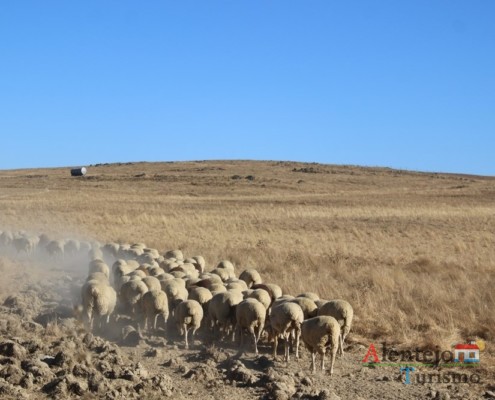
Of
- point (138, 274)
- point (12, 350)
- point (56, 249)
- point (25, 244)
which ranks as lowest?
point (12, 350)

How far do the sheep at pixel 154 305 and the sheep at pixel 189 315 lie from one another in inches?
15.9

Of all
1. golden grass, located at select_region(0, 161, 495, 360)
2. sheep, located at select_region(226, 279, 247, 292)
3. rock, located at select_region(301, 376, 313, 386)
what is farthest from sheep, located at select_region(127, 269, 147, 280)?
rock, located at select_region(301, 376, 313, 386)

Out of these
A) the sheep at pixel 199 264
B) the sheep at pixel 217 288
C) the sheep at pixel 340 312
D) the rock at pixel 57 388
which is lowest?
the rock at pixel 57 388

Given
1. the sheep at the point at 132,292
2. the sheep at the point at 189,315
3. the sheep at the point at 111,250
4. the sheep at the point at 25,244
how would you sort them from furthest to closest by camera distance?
1. the sheep at the point at 25,244
2. the sheep at the point at 111,250
3. the sheep at the point at 132,292
4. the sheep at the point at 189,315

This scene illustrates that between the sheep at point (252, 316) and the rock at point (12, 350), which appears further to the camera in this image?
the sheep at point (252, 316)

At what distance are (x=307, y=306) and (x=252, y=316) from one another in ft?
3.40

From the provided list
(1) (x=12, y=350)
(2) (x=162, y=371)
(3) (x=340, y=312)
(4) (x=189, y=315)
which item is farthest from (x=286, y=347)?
(1) (x=12, y=350)

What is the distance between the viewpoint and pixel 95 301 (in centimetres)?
1061

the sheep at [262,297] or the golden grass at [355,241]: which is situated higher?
the golden grass at [355,241]

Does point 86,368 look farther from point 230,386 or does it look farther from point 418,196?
point 418,196

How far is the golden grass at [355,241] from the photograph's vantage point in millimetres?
12358

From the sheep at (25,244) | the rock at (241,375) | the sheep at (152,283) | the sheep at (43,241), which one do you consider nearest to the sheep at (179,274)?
the sheep at (152,283)

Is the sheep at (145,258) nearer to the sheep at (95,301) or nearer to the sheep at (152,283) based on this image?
the sheep at (152,283)

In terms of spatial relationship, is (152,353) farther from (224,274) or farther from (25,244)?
(25,244)
